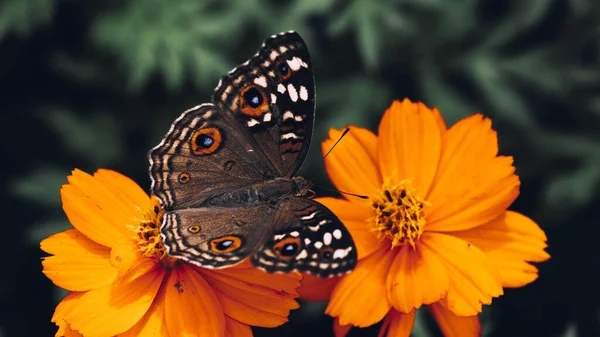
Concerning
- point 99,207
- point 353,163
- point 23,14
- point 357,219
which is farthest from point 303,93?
point 23,14

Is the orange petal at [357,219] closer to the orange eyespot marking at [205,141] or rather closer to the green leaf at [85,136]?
the orange eyespot marking at [205,141]

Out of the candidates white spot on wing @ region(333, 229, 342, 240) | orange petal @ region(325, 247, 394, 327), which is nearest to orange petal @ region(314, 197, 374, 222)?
orange petal @ region(325, 247, 394, 327)

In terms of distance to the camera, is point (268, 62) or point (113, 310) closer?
point (113, 310)

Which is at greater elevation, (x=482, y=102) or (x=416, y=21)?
(x=416, y=21)

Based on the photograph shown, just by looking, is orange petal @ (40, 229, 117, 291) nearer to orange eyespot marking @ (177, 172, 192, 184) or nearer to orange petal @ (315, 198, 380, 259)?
orange eyespot marking @ (177, 172, 192, 184)

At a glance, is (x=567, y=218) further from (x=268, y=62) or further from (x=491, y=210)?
(x=268, y=62)

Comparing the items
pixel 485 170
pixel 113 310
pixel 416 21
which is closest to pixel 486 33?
pixel 416 21

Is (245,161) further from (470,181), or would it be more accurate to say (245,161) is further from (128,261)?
(470,181)

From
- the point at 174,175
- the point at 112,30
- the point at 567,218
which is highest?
the point at 112,30
